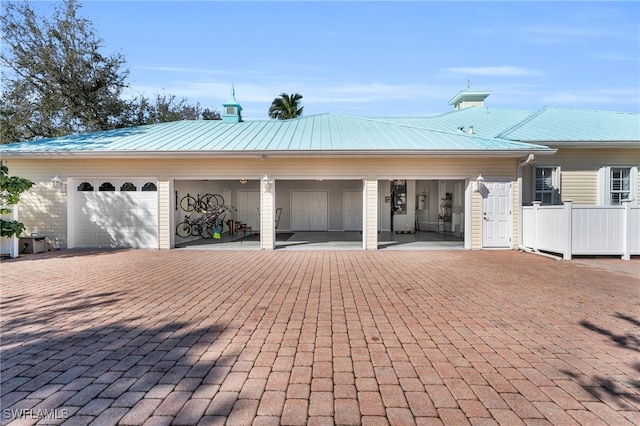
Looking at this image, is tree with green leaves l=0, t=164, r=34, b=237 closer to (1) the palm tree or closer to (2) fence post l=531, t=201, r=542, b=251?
(2) fence post l=531, t=201, r=542, b=251

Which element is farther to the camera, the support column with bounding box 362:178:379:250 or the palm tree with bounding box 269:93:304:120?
the palm tree with bounding box 269:93:304:120

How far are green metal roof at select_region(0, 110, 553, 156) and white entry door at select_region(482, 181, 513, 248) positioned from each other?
125 cm

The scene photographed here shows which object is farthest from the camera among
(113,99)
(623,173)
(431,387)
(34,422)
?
(113,99)

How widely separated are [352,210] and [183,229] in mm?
8550

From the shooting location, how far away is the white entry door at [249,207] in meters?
18.5

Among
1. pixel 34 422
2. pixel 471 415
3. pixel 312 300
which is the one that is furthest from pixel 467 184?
pixel 34 422

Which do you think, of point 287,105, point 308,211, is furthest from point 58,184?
point 287,105

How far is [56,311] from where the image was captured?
4.54 meters

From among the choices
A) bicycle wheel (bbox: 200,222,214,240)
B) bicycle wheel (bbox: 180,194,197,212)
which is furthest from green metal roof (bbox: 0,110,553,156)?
bicycle wheel (bbox: 200,222,214,240)

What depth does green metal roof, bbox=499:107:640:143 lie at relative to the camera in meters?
10.9

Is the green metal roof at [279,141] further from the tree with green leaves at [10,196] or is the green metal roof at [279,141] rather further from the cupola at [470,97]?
the cupola at [470,97]

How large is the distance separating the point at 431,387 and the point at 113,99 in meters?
24.5

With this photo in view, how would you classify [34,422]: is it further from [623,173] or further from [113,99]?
[113,99]

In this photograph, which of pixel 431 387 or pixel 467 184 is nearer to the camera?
pixel 431 387
